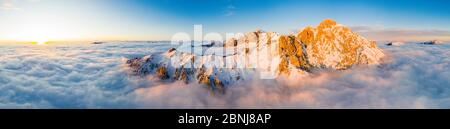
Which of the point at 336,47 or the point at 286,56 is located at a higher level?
the point at 336,47

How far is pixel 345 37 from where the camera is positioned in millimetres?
59031

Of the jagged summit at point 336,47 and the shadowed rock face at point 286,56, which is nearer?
the jagged summit at point 336,47

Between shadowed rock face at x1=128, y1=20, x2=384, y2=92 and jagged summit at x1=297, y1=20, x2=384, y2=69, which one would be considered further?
shadowed rock face at x1=128, y1=20, x2=384, y2=92

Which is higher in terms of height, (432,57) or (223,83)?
(432,57)

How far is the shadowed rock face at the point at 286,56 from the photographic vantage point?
57.6m

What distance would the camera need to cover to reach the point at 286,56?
57.8 metres

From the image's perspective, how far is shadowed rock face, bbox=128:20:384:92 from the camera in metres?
57.6

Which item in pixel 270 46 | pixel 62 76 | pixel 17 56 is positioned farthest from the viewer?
pixel 17 56

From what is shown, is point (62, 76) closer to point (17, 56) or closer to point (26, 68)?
point (26, 68)
